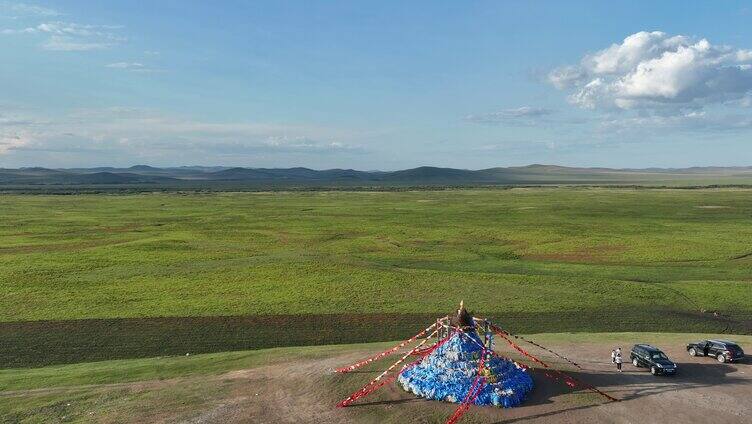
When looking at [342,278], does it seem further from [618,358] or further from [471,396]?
[471,396]

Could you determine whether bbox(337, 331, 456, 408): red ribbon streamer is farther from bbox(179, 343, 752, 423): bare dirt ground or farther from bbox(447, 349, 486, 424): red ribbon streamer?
bbox(447, 349, 486, 424): red ribbon streamer

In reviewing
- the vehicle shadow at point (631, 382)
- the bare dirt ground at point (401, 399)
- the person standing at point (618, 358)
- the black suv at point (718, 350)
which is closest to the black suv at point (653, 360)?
the vehicle shadow at point (631, 382)

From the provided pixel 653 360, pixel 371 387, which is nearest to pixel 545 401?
pixel 653 360

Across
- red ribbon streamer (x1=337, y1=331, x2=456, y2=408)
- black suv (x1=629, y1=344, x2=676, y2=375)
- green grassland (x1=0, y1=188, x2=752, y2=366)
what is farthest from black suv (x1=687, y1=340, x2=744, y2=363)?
red ribbon streamer (x1=337, y1=331, x2=456, y2=408)

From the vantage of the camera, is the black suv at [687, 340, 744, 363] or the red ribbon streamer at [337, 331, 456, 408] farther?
the black suv at [687, 340, 744, 363]

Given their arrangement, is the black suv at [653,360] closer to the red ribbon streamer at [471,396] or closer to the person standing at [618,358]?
the person standing at [618,358]

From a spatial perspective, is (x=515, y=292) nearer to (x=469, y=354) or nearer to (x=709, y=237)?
(x=469, y=354)

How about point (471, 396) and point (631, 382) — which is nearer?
point (471, 396)

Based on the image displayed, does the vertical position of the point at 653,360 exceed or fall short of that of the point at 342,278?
it exceeds it
